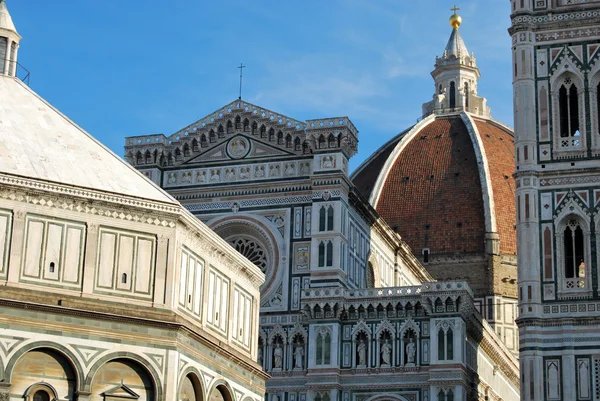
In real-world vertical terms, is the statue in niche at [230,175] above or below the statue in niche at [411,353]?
above

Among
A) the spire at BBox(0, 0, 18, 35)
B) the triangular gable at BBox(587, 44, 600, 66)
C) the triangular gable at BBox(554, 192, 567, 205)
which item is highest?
the triangular gable at BBox(587, 44, 600, 66)

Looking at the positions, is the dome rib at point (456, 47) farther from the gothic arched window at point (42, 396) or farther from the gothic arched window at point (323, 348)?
the gothic arched window at point (42, 396)

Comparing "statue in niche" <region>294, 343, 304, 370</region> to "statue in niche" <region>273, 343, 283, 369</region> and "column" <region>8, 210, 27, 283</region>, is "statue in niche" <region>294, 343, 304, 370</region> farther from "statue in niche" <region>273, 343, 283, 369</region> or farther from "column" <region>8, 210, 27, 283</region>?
"column" <region>8, 210, 27, 283</region>

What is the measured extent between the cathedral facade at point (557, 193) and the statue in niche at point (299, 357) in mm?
8646

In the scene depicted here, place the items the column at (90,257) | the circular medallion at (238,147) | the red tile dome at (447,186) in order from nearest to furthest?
the column at (90,257) → the circular medallion at (238,147) → the red tile dome at (447,186)

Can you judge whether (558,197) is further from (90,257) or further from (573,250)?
(90,257)

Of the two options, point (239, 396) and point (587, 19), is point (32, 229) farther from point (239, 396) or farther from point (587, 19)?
point (587, 19)

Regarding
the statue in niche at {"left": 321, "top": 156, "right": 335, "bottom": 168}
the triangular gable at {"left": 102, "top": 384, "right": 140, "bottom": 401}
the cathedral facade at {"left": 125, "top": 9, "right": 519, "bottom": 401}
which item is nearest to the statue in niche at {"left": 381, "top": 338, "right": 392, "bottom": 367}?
the cathedral facade at {"left": 125, "top": 9, "right": 519, "bottom": 401}

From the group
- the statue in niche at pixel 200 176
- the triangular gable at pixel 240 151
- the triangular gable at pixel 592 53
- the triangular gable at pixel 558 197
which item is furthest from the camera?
the statue in niche at pixel 200 176

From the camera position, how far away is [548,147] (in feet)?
127

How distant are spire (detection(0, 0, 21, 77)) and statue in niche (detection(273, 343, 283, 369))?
20.0m

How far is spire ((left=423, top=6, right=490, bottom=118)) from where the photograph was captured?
278 ft

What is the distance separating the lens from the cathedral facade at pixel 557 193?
36344 mm

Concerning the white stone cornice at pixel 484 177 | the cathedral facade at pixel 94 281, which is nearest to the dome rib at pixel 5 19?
the cathedral facade at pixel 94 281
